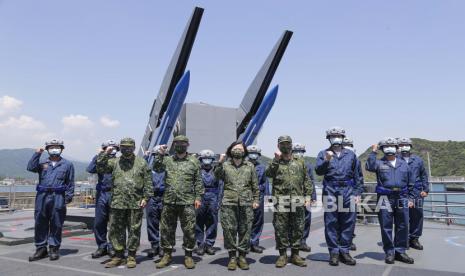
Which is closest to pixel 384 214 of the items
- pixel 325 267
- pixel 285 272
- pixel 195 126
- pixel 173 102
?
pixel 325 267

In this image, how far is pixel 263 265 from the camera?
5066 millimetres

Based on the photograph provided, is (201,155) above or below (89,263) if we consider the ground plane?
above

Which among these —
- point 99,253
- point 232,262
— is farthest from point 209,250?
point 99,253

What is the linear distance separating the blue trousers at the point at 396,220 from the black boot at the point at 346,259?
0.58 metres

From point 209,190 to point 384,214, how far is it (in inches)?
110

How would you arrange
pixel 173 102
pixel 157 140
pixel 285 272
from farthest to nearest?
1. pixel 157 140
2. pixel 173 102
3. pixel 285 272

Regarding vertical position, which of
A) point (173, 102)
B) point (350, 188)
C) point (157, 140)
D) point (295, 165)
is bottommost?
point (350, 188)

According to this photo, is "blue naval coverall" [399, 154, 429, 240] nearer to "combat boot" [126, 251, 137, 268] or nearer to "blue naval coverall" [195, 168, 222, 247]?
"blue naval coverall" [195, 168, 222, 247]

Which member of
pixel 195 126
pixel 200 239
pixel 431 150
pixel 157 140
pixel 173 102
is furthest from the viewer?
pixel 431 150

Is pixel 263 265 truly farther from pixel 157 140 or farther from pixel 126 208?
pixel 157 140

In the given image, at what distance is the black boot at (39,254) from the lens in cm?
545

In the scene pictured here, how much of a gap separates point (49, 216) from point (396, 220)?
5.23 metres

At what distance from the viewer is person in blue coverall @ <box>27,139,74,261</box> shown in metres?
5.58

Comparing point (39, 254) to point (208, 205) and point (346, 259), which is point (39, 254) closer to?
point (208, 205)
